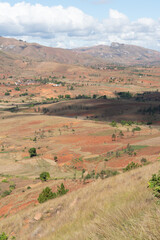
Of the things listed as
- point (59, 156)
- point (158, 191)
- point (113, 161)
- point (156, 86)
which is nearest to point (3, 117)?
point (59, 156)

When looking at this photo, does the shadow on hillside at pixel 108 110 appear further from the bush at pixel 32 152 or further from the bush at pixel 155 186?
the bush at pixel 155 186

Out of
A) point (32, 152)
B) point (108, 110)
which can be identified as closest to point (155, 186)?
point (32, 152)

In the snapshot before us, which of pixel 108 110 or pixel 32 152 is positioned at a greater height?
pixel 108 110

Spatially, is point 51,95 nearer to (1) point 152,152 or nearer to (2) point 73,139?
(2) point 73,139

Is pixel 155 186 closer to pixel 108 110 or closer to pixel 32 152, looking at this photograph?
pixel 32 152

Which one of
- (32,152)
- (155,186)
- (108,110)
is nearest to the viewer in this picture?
(155,186)

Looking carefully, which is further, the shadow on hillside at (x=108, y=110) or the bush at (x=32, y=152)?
the shadow on hillside at (x=108, y=110)

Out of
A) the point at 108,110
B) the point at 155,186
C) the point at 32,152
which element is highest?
the point at 155,186

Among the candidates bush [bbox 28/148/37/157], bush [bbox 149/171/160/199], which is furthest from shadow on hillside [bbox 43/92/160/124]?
bush [bbox 149/171/160/199]

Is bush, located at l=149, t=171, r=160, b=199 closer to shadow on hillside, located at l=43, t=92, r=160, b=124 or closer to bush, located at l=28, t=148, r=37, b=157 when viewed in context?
bush, located at l=28, t=148, r=37, b=157

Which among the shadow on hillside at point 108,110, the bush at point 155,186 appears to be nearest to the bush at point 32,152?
the shadow on hillside at point 108,110

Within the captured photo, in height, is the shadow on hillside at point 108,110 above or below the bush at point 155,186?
below

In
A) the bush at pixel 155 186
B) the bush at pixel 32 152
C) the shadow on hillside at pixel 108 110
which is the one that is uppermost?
the bush at pixel 155 186

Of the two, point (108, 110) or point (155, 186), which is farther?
point (108, 110)
